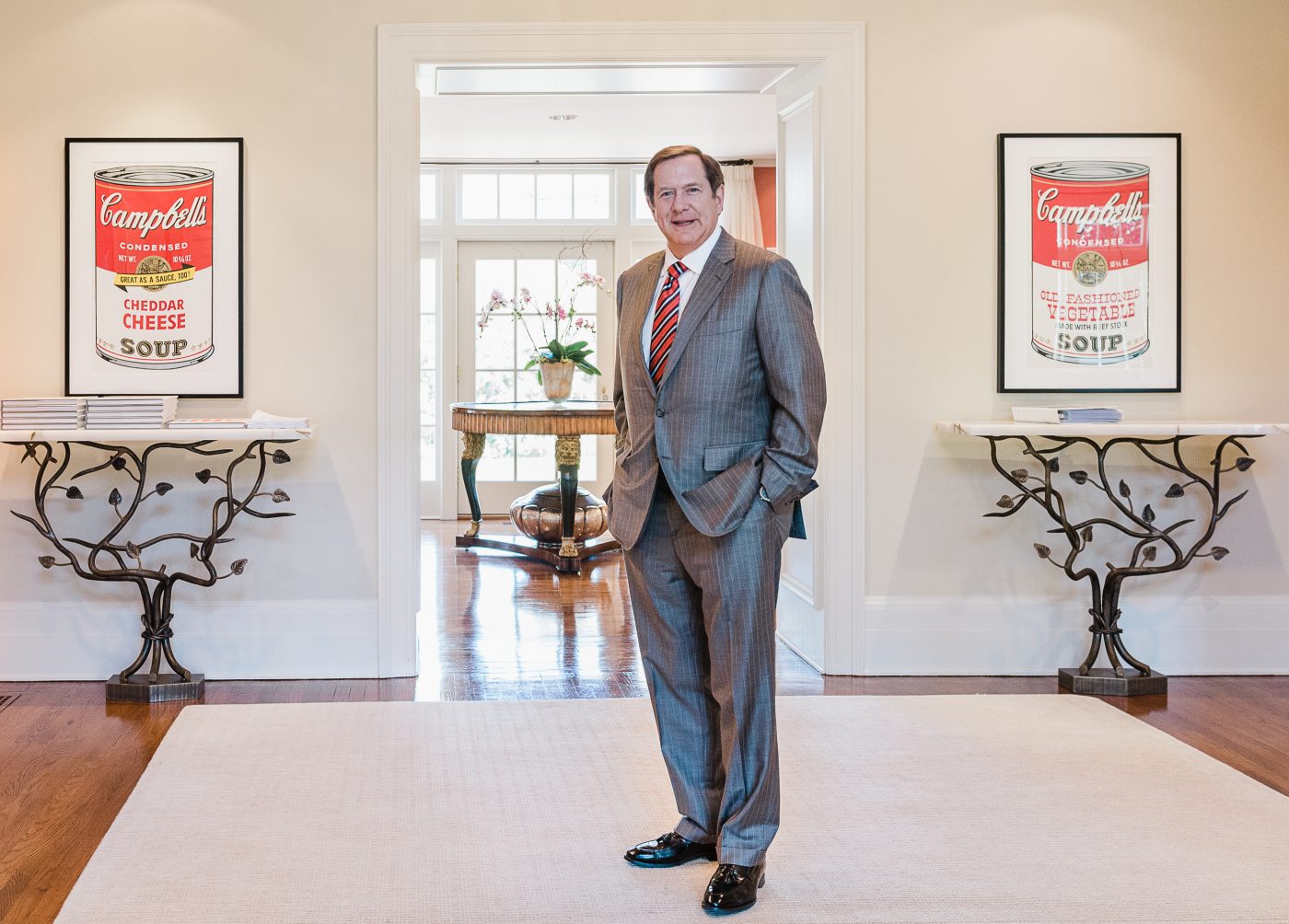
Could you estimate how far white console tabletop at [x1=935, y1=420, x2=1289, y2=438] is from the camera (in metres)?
3.72

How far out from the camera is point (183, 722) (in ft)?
11.2

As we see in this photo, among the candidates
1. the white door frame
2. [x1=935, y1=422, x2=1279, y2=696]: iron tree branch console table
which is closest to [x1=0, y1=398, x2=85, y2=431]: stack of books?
the white door frame

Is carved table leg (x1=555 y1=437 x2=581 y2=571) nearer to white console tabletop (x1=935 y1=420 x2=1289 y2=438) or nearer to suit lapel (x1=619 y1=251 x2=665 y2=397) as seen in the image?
white console tabletop (x1=935 y1=420 x2=1289 y2=438)

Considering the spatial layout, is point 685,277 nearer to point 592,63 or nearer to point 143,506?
point 592,63

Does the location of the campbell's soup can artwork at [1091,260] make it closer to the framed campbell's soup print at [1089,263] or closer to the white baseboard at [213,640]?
the framed campbell's soup print at [1089,263]

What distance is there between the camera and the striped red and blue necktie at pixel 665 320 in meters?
2.23

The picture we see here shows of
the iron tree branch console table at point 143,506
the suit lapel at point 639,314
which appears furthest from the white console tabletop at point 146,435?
the suit lapel at point 639,314

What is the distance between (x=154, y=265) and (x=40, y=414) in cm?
66

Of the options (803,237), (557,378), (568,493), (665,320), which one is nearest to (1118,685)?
(803,237)

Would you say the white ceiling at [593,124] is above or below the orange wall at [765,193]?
above

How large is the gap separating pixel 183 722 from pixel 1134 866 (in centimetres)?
255

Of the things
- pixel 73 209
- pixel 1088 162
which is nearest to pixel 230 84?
pixel 73 209

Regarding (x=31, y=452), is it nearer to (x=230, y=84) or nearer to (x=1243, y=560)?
(x=230, y=84)

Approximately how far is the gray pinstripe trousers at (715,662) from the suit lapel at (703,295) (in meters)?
0.26
